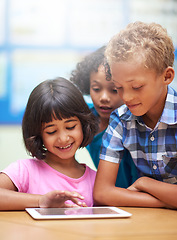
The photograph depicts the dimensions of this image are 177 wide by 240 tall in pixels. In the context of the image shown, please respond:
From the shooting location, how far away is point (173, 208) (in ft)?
3.21

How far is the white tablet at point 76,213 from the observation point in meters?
0.75

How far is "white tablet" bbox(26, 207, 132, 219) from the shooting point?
75cm

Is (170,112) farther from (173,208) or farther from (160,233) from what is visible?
(160,233)

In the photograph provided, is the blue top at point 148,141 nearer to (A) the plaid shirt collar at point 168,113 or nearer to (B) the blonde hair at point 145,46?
(A) the plaid shirt collar at point 168,113

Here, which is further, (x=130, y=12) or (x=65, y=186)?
(x=130, y=12)

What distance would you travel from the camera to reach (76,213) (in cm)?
80

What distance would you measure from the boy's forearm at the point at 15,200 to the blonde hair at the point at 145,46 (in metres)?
0.41

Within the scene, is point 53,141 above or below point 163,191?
above

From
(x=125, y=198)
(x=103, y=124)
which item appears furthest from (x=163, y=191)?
(x=103, y=124)

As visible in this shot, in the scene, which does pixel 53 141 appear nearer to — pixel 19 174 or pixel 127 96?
pixel 19 174

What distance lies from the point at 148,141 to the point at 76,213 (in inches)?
14.7

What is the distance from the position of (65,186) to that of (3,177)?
20cm

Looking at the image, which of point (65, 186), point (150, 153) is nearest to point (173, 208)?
point (150, 153)

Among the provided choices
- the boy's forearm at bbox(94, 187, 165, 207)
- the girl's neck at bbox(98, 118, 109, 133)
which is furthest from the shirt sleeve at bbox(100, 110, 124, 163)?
the girl's neck at bbox(98, 118, 109, 133)
